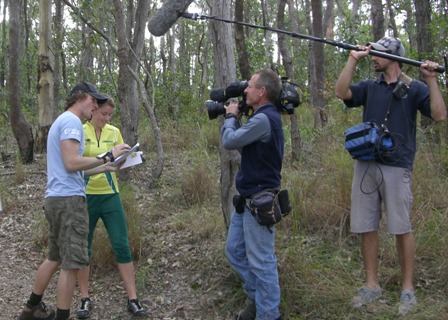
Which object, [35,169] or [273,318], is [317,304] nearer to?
[273,318]

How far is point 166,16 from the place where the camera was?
4.38 metres

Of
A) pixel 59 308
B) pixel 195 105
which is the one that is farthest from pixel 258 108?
pixel 195 105

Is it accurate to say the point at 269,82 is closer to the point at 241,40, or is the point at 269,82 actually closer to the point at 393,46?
the point at 393,46

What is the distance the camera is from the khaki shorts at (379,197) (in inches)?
163

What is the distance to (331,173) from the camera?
592cm

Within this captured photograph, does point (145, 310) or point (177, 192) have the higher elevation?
point (177, 192)

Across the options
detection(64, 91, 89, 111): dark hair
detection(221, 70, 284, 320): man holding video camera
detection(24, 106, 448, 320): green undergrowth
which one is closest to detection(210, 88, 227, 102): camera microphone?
detection(221, 70, 284, 320): man holding video camera

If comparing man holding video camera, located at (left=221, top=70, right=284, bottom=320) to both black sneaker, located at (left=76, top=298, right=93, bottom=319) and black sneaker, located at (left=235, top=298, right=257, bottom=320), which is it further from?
black sneaker, located at (left=76, top=298, right=93, bottom=319)

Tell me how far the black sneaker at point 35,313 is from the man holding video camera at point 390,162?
2.59m

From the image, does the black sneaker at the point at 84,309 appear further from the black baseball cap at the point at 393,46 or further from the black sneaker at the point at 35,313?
the black baseball cap at the point at 393,46

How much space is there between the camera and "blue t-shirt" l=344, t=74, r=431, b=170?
4.18 metres

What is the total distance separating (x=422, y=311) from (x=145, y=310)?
235 centimetres

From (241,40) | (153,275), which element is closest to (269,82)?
(153,275)

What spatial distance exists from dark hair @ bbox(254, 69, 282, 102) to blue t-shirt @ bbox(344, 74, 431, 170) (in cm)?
88
